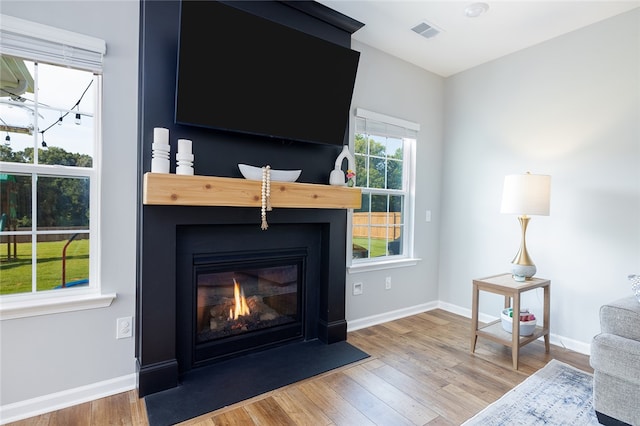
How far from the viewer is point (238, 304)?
7.89 feet

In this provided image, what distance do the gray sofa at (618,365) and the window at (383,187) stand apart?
5.92 ft

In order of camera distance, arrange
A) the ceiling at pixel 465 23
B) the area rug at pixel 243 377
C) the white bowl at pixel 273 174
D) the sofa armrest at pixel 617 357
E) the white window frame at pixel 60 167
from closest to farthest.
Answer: the sofa armrest at pixel 617 357 < the white window frame at pixel 60 167 < the area rug at pixel 243 377 < the white bowl at pixel 273 174 < the ceiling at pixel 465 23

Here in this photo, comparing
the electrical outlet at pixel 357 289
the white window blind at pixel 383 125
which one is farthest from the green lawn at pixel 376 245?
the white window blind at pixel 383 125

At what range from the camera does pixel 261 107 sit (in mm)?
2104

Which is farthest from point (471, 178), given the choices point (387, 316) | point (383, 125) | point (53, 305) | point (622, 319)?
point (53, 305)

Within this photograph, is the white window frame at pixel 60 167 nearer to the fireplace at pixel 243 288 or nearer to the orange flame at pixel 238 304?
A: the fireplace at pixel 243 288

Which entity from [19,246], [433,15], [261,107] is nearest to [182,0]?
[261,107]

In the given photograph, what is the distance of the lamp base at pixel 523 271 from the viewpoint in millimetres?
2537

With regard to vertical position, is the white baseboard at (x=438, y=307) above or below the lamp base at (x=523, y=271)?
below

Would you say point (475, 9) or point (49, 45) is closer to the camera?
point (49, 45)

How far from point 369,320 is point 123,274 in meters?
2.13

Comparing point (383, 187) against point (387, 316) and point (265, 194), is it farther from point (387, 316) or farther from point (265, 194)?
point (265, 194)

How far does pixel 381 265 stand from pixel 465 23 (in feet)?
7.18

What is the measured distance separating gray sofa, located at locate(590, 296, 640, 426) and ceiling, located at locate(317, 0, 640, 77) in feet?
6.93
